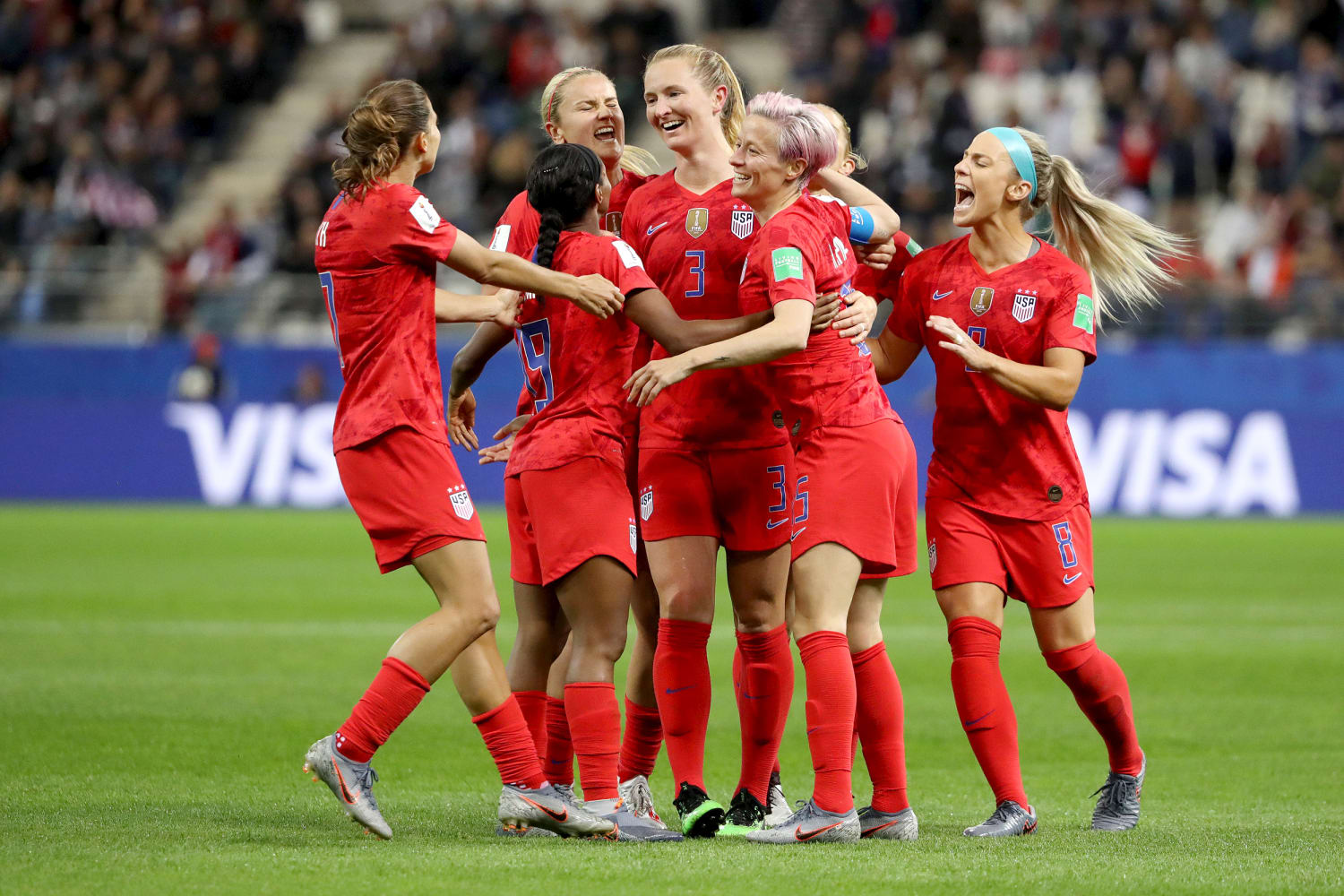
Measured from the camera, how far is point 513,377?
64.1 ft

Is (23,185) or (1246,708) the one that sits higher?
(23,185)

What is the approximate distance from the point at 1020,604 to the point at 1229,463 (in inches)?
231

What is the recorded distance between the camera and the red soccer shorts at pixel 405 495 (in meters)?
5.46

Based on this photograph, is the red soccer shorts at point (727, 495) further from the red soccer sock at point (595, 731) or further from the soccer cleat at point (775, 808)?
the soccer cleat at point (775, 808)

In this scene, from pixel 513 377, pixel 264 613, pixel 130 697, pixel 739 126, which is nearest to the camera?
pixel 739 126

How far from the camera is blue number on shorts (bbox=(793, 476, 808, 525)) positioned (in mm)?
5539

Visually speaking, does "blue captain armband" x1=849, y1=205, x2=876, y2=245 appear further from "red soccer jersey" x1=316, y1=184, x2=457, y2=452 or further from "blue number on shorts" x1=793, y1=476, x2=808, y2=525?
"red soccer jersey" x1=316, y1=184, x2=457, y2=452

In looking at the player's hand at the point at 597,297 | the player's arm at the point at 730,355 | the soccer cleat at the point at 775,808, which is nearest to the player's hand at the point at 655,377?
the player's arm at the point at 730,355

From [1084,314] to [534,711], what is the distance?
7.58 ft

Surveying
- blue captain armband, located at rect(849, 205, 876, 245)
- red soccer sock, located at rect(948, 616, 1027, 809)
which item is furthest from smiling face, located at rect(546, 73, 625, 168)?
red soccer sock, located at rect(948, 616, 1027, 809)

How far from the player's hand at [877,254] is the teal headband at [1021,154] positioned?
1.63 feet

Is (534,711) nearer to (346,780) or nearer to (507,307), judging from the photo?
(346,780)

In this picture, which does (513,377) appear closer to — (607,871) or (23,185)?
(23,185)

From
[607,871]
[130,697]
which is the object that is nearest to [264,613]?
[130,697]
